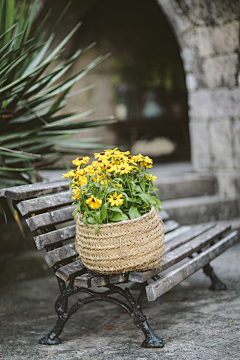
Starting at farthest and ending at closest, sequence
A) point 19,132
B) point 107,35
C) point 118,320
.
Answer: point 107,35 → point 19,132 → point 118,320

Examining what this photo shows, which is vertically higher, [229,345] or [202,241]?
[202,241]

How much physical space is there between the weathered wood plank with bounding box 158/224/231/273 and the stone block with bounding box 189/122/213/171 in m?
1.49

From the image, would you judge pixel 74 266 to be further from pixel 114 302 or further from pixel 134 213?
pixel 134 213

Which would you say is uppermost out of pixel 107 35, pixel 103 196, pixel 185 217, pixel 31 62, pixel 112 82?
pixel 107 35

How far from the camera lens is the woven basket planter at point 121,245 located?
5.87 ft

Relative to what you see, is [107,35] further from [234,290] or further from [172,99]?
[234,290]

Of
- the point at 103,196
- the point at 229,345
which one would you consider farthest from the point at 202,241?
the point at 103,196

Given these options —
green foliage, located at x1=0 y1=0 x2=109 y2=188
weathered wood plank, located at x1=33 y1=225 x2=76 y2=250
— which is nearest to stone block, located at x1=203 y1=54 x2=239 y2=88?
green foliage, located at x1=0 y1=0 x2=109 y2=188

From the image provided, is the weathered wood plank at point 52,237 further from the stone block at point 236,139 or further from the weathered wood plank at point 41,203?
the stone block at point 236,139

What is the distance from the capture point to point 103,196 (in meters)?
1.84

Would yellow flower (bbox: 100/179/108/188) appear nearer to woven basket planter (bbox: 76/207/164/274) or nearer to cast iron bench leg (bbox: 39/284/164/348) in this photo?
woven basket planter (bbox: 76/207/164/274)

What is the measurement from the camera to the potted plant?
5.87 feet

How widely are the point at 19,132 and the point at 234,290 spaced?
190cm

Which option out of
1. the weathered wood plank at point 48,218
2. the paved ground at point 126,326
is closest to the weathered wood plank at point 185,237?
the paved ground at point 126,326
